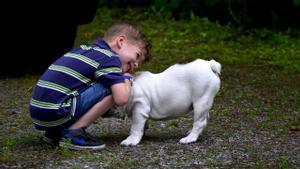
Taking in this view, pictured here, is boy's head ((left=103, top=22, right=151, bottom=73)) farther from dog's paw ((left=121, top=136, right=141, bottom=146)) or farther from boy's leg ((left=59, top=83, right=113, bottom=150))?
dog's paw ((left=121, top=136, right=141, bottom=146))

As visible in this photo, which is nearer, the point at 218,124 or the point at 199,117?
the point at 199,117

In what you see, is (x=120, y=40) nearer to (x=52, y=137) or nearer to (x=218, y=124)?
(x=52, y=137)

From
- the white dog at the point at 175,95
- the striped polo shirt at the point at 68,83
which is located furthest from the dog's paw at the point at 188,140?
the striped polo shirt at the point at 68,83

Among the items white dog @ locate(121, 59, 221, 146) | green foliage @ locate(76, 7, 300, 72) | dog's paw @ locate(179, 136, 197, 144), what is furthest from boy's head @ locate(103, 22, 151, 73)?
green foliage @ locate(76, 7, 300, 72)

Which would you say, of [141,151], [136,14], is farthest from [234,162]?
[136,14]

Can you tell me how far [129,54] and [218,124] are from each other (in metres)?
1.11

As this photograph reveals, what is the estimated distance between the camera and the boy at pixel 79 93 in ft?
15.1

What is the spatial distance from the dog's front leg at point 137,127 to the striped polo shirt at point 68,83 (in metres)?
0.28

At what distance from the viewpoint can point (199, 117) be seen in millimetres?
4832

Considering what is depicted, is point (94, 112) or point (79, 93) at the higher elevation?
point (79, 93)

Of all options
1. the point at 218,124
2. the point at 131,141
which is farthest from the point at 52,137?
the point at 218,124

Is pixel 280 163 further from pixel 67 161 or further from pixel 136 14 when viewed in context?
pixel 136 14

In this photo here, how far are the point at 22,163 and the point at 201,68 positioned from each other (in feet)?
4.13

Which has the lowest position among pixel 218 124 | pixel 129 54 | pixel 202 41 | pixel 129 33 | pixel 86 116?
pixel 202 41
